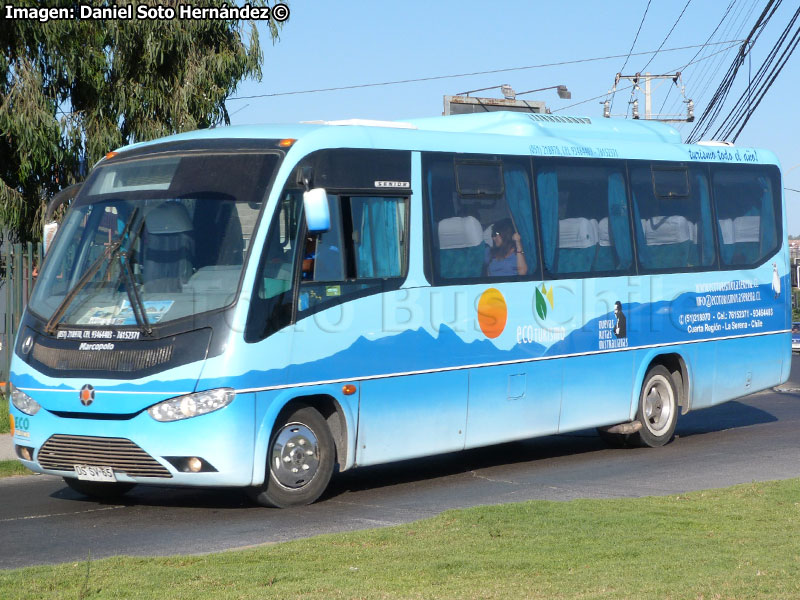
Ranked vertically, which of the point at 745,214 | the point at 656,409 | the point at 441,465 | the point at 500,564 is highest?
the point at 745,214

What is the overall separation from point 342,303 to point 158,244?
61.7 inches

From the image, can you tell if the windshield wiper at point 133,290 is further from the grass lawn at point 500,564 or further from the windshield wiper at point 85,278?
the grass lawn at point 500,564

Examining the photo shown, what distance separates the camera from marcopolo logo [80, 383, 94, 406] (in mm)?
9641

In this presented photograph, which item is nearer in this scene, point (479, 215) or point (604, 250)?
point (479, 215)

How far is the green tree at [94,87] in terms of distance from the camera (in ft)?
64.8

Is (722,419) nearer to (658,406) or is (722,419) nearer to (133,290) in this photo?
(658,406)

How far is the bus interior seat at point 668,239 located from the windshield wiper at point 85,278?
6129mm

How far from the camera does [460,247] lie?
460 inches

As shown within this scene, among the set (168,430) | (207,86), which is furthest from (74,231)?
(207,86)

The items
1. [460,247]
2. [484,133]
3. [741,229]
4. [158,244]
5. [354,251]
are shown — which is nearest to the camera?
[158,244]

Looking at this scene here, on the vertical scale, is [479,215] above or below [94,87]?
below

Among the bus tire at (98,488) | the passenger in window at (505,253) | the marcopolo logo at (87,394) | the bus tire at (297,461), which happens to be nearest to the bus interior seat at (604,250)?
the passenger in window at (505,253)

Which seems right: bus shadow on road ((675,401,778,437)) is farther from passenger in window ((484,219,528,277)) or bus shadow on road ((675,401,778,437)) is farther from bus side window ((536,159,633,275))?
passenger in window ((484,219,528,277))

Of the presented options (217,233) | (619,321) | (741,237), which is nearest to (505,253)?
(619,321)
